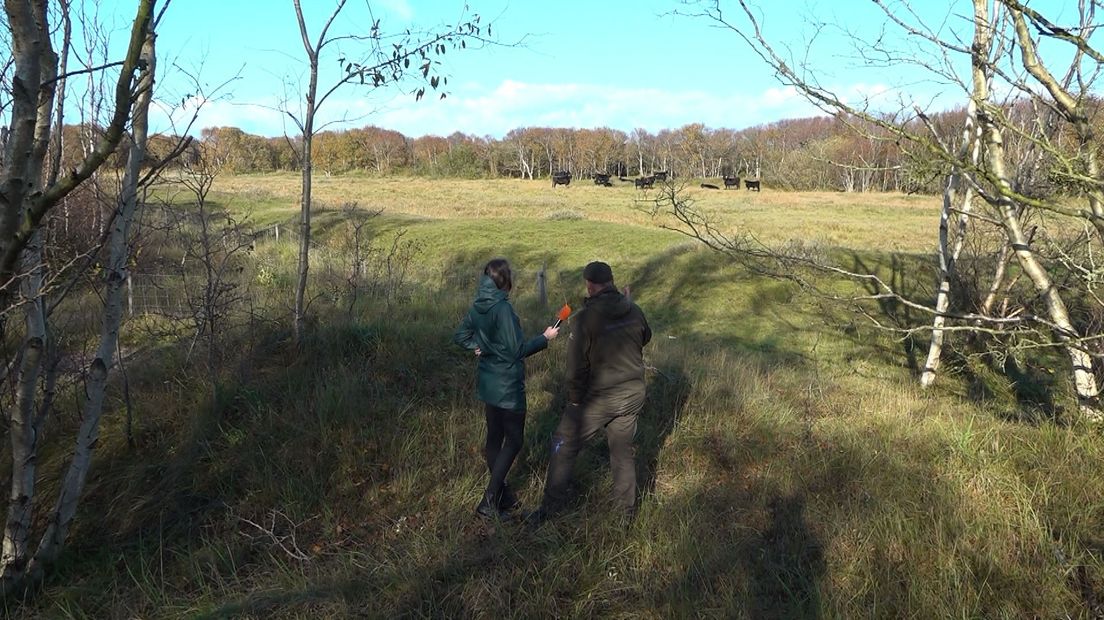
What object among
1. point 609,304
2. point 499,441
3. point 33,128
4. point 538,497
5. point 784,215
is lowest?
point 538,497

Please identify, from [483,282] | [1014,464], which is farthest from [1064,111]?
[483,282]

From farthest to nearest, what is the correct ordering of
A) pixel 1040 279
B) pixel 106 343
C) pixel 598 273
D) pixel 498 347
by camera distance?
1. pixel 1040 279
2. pixel 498 347
3. pixel 598 273
4. pixel 106 343

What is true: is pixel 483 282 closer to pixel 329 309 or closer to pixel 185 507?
pixel 185 507

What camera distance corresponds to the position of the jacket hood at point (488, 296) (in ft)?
14.2

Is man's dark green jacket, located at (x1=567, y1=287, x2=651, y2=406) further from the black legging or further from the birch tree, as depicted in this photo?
the birch tree

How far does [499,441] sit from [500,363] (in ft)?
1.83

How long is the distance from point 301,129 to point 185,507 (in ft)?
11.4

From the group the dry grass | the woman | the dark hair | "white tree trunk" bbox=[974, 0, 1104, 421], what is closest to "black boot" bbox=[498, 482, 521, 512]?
the woman

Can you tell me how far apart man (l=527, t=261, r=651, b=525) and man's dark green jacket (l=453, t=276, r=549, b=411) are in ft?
1.11

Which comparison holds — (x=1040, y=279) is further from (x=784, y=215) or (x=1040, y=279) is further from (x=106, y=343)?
(x=784, y=215)

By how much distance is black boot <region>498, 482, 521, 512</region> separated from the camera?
4.43m

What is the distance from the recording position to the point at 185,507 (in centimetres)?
435

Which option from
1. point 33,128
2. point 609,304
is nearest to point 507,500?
point 609,304

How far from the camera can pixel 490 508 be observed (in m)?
4.23
